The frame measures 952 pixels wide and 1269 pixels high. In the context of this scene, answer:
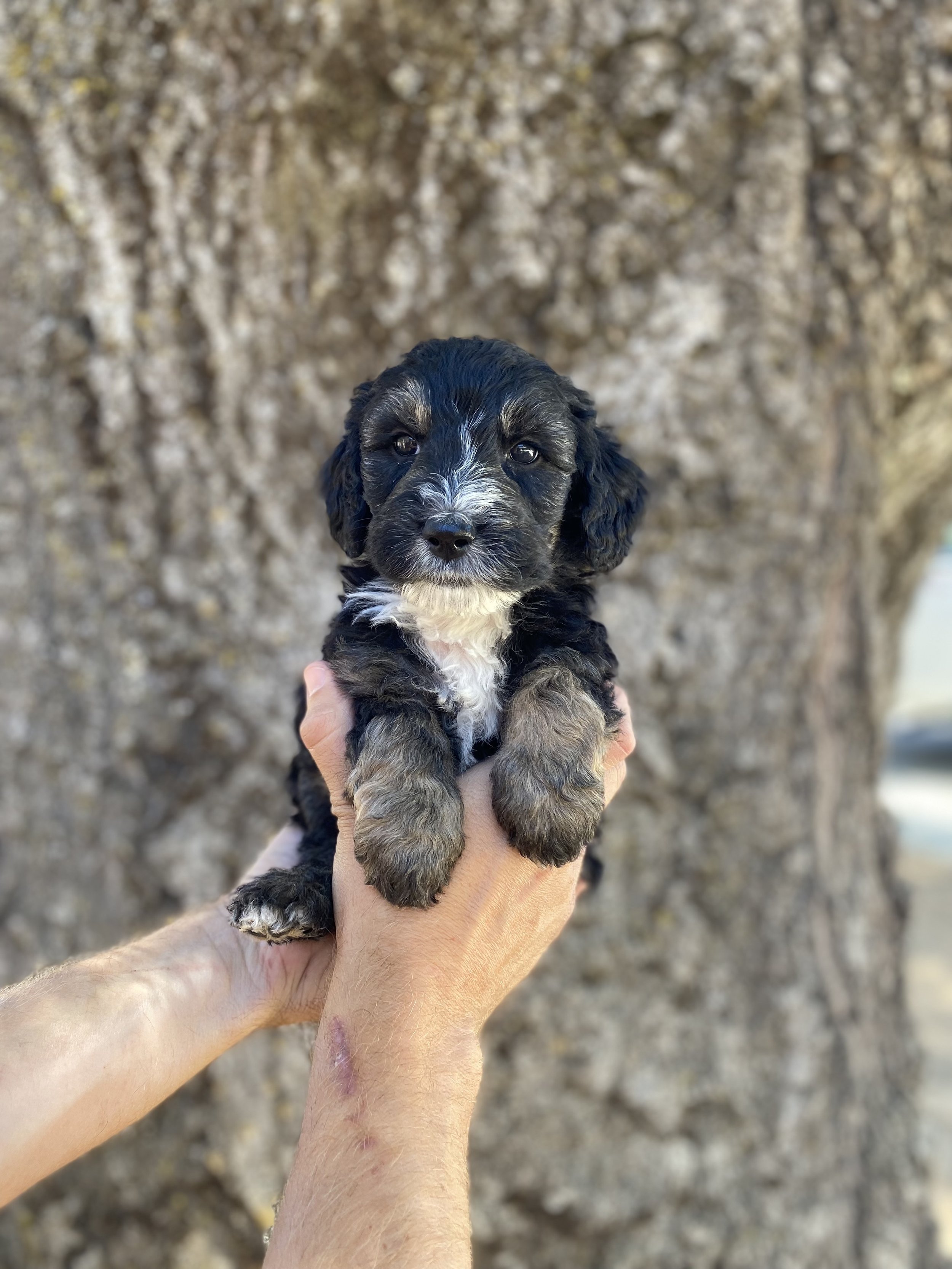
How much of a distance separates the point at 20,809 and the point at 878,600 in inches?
212

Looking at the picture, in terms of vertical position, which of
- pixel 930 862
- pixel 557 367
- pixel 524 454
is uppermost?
pixel 557 367

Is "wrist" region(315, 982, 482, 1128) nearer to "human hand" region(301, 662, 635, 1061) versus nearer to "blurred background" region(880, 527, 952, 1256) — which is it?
"human hand" region(301, 662, 635, 1061)

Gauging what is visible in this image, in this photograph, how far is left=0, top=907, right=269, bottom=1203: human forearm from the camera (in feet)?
8.18

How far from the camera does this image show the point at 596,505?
295cm

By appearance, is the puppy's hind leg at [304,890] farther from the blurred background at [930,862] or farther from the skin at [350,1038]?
the blurred background at [930,862]

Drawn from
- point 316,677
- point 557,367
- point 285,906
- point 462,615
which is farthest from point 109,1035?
point 557,367

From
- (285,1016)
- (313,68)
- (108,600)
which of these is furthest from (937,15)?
(285,1016)

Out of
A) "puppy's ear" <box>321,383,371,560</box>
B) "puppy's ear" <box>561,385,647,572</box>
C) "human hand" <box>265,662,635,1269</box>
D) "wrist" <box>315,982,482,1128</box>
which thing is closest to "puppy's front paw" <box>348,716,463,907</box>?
"human hand" <box>265,662,635,1269</box>

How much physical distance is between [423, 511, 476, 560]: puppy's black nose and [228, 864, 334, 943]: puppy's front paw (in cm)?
105

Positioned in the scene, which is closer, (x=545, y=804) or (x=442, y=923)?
(x=545, y=804)

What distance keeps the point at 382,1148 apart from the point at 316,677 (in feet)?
3.99

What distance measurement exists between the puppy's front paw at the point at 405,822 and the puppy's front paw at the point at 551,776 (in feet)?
0.49

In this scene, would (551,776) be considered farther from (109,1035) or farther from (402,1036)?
(109,1035)

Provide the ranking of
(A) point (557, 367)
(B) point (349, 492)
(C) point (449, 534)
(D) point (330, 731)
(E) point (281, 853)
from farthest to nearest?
(A) point (557, 367) < (E) point (281, 853) < (B) point (349, 492) < (D) point (330, 731) < (C) point (449, 534)
